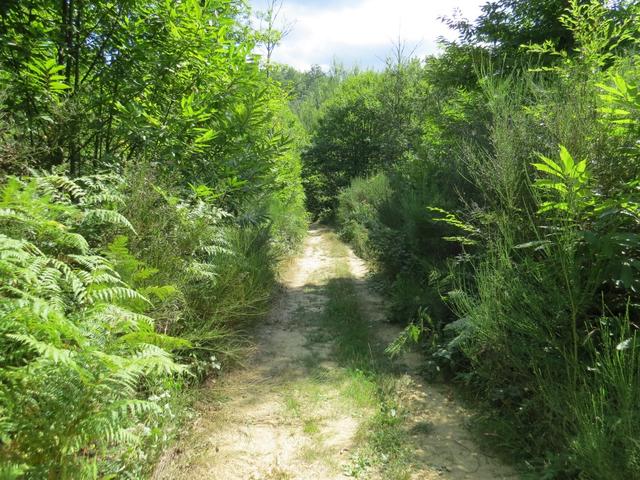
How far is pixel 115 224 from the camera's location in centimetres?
339

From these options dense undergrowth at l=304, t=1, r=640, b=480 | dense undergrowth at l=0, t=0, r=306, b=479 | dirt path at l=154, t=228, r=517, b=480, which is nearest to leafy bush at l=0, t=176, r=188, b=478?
dense undergrowth at l=0, t=0, r=306, b=479

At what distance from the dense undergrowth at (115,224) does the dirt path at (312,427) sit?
0.34 meters

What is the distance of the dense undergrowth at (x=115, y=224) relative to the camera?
1.81 m

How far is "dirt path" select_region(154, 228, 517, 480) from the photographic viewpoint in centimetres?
285

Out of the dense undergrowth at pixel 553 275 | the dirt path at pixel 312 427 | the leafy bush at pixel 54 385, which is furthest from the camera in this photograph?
the dirt path at pixel 312 427

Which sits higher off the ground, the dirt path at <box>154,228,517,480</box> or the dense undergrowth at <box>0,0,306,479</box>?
the dense undergrowth at <box>0,0,306,479</box>

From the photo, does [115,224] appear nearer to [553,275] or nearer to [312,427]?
[312,427]

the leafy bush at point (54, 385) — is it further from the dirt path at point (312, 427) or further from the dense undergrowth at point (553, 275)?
the dense undergrowth at point (553, 275)

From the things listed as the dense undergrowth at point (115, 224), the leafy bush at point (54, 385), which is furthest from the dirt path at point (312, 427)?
the leafy bush at point (54, 385)

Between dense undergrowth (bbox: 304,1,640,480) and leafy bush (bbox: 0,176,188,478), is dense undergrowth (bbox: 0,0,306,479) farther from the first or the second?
dense undergrowth (bbox: 304,1,640,480)

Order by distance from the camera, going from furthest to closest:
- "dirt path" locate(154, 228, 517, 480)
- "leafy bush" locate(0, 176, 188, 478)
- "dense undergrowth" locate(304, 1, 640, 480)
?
"dirt path" locate(154, 228, 517, 480), "dense undergrowth" locate(304, 1, 640, 480), "leafy bush" locate(0, 176, 188, 478)

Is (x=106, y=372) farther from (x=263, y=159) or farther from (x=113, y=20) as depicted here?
(x=263, y=159)

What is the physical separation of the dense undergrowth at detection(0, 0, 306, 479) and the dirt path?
0.34 m

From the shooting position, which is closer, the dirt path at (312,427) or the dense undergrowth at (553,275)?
the dense undergrowth at (553,275)
